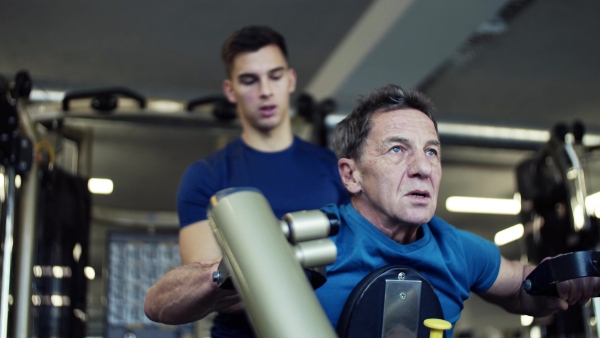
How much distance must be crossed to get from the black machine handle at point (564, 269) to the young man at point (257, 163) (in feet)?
2.00

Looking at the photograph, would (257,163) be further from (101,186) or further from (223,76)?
(101,186)

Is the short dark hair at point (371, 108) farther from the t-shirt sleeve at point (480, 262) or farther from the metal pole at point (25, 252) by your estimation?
the metal pole at point (25, 252)

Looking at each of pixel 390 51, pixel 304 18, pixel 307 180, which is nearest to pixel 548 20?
pixel 390 51

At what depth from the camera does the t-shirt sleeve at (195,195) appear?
1982 mm

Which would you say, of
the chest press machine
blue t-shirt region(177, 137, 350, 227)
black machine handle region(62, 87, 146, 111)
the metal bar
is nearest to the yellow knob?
the chest press machine

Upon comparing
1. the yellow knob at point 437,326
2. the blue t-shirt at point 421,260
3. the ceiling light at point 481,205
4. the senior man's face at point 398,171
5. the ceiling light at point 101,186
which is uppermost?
the ceiling light at point 101,186

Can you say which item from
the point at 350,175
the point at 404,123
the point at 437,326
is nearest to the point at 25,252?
the point at 350,175

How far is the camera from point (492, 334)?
47.7 feet

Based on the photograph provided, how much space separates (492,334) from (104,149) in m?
9.85

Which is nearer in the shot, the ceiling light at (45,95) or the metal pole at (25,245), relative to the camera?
the metal pole at (25,245)

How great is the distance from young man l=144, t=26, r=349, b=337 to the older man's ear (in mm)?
346

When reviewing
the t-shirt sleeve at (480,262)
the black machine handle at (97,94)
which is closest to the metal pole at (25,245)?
the black machine handle at (97,94)

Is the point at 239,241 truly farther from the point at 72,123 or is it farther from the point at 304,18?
the point at 304,18

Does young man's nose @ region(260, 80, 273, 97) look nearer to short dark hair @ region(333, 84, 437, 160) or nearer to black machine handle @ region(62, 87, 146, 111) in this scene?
short dark hair @ region(333, 84, 437, 160)
